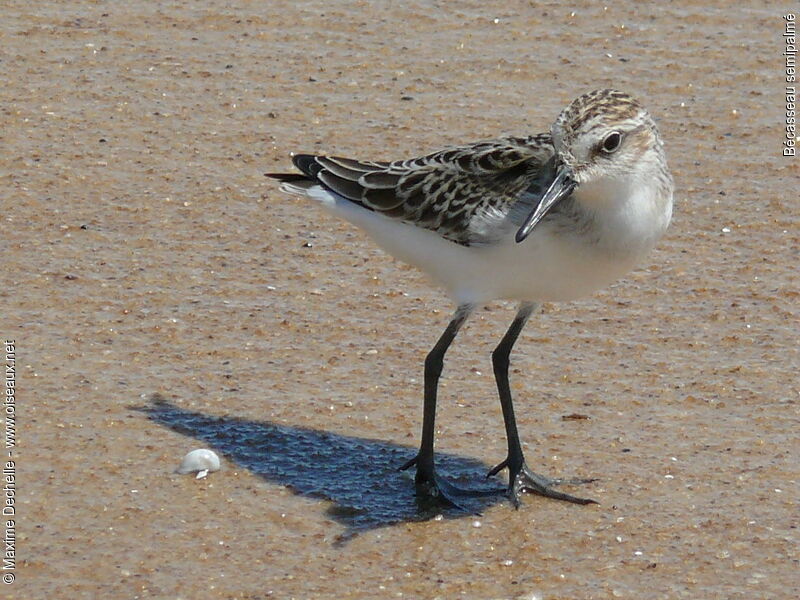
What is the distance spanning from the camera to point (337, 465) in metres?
7.66

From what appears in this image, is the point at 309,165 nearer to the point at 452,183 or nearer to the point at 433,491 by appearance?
A: the point at 452,183

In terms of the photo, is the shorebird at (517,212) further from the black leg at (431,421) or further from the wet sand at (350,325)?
the wet sand at (350,325)

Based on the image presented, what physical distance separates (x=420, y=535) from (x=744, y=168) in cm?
471

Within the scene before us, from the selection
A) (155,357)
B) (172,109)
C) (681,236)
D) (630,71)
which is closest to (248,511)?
(155,357)

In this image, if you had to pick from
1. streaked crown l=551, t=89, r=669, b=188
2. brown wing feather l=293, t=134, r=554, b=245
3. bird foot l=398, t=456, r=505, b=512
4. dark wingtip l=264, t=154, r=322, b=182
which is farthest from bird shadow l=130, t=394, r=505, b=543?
streaked crown l=551, t=89, r=669, b=188

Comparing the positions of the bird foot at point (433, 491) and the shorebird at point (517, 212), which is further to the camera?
the bird foot at point (433, 491)

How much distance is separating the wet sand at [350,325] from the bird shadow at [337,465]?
2 cm

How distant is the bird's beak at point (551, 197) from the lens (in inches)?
256

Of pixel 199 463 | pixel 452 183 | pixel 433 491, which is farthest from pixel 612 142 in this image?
pixel 199 463

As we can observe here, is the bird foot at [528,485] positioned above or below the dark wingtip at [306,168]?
below

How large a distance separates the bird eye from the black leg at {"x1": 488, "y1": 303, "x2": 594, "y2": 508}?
1.21 meters

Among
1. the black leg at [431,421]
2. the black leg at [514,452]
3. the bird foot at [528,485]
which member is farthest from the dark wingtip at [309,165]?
the bird foot at [528,485]

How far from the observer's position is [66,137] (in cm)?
1086

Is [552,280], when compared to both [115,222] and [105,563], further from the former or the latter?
[115,222]
